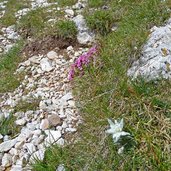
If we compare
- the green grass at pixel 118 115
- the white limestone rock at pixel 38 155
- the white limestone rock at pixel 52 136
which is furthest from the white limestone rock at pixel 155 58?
the white limestone rock at pixel 38 155

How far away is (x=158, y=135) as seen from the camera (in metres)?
4.79

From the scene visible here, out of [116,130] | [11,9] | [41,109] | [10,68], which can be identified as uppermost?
[116,130]

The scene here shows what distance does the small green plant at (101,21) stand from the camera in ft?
27.3

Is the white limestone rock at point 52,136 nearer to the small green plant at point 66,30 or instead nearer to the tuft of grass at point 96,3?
the small green plant at point 66,30

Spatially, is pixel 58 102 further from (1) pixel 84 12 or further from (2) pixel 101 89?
(1) pixel 84 12

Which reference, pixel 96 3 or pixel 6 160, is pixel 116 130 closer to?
pixel 6 160

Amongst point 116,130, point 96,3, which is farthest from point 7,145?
point 96,3

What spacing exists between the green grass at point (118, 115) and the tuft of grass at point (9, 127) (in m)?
1.09

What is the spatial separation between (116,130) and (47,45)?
396 cm

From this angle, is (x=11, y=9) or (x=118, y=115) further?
(x=11, y=9)

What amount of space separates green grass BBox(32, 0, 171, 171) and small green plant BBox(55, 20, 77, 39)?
1.55m

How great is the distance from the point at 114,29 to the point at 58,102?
231cm

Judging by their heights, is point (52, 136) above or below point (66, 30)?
above

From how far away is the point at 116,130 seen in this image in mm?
4809
